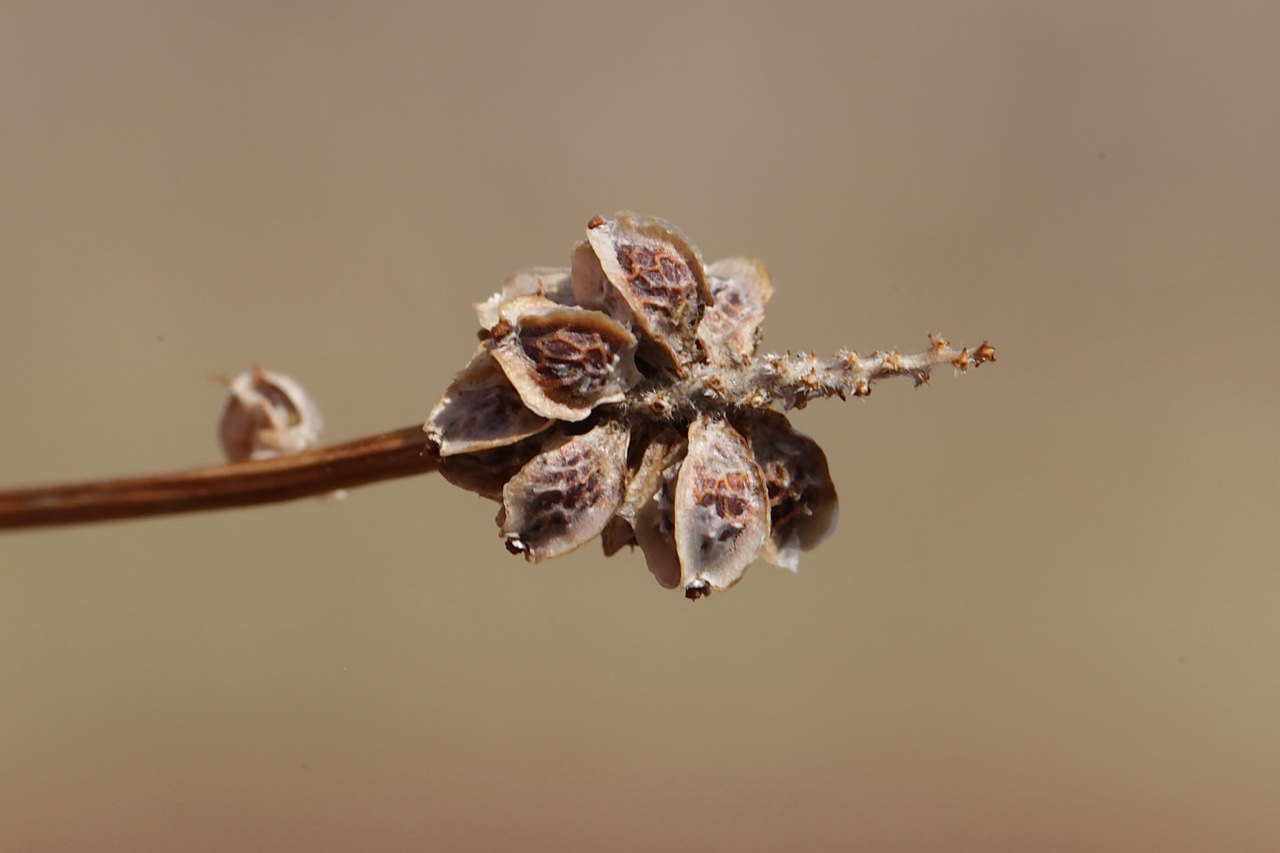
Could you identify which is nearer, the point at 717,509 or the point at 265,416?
the point at 717,509

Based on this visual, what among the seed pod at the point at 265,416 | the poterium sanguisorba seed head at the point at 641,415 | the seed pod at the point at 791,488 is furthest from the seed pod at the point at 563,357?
the seed pod at the point at 265,416

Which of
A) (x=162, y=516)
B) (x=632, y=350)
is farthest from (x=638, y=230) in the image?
(x=162, y=516)

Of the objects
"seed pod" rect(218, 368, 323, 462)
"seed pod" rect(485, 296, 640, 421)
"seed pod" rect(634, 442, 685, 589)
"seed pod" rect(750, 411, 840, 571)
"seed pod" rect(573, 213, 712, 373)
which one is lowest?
"seed pod" rect(634, 442, 685, 589)

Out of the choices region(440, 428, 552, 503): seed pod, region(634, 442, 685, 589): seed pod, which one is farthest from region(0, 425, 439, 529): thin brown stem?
region(634, 442, 685, 589): seed pod

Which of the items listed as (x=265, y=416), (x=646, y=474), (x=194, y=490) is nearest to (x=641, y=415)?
(x=646, y=474)

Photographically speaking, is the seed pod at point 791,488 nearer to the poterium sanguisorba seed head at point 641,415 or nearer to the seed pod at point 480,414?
the poterium sanguisorba seed head at point 641,415

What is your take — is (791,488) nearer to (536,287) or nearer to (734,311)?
(734,311)

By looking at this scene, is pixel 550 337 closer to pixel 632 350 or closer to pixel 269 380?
pixel 632 350

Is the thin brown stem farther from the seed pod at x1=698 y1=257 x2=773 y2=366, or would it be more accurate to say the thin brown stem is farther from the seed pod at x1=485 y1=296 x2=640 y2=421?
the seed pod at x1=698 y1=257 x2=773 y2=366
